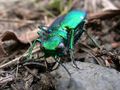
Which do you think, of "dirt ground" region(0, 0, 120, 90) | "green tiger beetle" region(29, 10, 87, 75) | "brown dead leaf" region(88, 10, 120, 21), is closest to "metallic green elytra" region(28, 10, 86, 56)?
"green tiger beetle" region(29, 10, 87, 75)

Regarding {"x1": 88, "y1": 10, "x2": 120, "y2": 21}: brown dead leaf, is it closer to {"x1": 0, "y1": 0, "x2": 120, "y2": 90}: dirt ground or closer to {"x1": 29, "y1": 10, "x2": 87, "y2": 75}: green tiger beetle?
{"x1": 0, "y1": 0, "x2": 120, "y2": 90}: dirt ground

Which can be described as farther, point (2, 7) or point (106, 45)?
point (2, 7)

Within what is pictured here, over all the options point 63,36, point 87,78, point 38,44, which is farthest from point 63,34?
point 87,78

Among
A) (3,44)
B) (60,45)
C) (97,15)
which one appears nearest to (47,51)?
(60,45)

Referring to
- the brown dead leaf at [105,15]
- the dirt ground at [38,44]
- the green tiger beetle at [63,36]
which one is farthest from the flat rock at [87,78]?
the brown dead leaf at [105,15]

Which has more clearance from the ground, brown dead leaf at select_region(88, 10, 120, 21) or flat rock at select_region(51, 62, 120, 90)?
brown dead leaf at select_region(88, 10, 120, 21)

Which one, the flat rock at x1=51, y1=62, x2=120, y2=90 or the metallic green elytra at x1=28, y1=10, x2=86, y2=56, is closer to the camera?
the flat rock at x1=51, y1=62, x2=120, y2=90

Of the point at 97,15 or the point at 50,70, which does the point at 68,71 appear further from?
the point at 97,15
